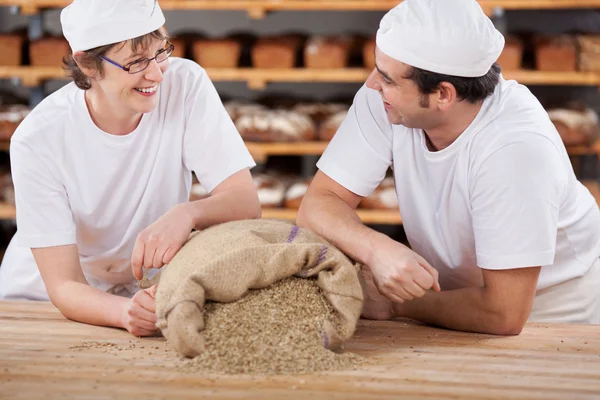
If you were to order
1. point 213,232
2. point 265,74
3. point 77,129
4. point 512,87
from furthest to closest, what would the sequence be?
point 265,74 < point 77,129 < point 512,87 < point 213,232

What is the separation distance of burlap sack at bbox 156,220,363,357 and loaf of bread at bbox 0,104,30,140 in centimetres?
284

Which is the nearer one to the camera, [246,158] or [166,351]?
[166,351]

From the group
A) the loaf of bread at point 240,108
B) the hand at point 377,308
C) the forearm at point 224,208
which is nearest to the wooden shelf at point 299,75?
the loaf of bread at point 240,108

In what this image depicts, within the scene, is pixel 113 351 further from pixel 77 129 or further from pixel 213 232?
pixel 77 129

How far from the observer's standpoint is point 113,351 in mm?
1544

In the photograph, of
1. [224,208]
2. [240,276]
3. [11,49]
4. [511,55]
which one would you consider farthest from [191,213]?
[11,49]

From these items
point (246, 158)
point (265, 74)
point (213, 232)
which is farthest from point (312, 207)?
point (265, 74)

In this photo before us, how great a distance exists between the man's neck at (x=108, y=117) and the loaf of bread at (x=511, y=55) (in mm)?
2389

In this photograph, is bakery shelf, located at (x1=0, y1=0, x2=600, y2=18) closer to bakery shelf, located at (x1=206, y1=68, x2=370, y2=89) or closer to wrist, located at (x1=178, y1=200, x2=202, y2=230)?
bakery shelf, located at (x1=206, y1=68, x2=370, y2=89)

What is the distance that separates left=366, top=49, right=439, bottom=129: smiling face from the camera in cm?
176

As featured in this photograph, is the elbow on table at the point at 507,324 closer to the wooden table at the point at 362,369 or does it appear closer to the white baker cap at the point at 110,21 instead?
the wooden table at the point at 362,369

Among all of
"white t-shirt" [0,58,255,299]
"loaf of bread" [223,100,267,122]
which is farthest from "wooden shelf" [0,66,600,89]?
"white t-shirt" [0,58,255,299]

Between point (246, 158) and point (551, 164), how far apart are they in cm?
77

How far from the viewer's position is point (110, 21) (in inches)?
72.4
